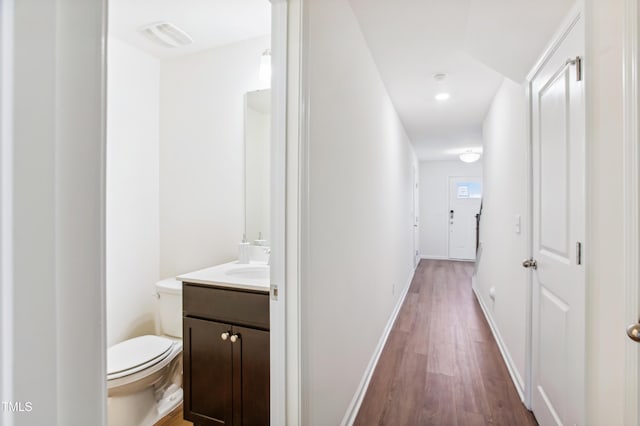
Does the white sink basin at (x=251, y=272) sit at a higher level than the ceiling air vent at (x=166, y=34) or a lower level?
lower

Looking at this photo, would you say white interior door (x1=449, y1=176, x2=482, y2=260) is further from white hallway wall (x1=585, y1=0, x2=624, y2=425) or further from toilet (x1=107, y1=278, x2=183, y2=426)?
toilet (x1=107, y1=278, x2=183, y2=426)

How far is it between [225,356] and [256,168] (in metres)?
1.25

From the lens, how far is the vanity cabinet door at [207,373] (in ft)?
5.06

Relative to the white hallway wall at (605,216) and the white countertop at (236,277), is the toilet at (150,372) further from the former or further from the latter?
the white hallway wall at (605,216)

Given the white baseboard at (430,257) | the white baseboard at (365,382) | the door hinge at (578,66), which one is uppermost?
the door hinge at (578,66)

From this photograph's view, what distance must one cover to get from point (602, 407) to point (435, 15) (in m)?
1.97

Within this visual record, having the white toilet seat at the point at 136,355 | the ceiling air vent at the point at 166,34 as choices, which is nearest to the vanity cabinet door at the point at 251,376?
the white toilet seat at the point at 136,355

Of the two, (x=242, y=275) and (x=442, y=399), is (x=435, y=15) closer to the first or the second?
(x=242, y=275)

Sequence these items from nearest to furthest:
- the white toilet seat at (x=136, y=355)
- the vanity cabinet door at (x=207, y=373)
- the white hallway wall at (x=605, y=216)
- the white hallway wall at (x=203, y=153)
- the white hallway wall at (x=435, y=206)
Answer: the white hallway wall at (x=605, y=216), the vanity cabinet door at (x=207, y=373), the white toilet seat at (x=136, y=355), the white hallway wall at (x=203, y=153), the white hallway wall at (x=435, y=206)

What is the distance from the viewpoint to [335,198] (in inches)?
61.4

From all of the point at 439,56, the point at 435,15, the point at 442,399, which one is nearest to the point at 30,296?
the point at 435,15

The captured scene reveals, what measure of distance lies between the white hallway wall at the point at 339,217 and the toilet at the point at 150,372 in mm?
1017

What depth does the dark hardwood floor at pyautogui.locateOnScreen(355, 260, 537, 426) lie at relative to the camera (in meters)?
1.89

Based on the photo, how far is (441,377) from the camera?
91.0 inches
